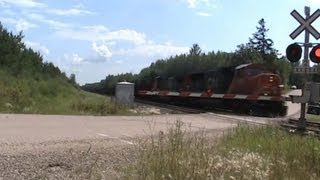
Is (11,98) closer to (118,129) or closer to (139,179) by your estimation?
(118,129)

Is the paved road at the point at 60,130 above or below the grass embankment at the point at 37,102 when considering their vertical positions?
below

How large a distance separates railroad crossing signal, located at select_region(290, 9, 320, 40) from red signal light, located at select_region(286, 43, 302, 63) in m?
0.52

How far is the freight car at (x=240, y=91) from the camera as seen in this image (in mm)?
34875

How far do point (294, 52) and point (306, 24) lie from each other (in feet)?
2.88

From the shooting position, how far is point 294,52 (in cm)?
1563

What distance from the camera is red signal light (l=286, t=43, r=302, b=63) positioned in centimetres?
1557

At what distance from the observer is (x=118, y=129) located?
18984mm

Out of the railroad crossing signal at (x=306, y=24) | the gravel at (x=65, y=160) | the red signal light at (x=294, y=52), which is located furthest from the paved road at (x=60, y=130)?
the railroad crossing signal at (x=306, y=24)

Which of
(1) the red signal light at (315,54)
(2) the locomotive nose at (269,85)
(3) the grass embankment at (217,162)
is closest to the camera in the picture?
(3) the grass embankment at (217,162)

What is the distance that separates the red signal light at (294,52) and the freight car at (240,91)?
1793 cm

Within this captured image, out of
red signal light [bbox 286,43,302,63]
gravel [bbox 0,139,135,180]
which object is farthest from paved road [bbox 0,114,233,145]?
red signal light [bbox 286,43,302,63]

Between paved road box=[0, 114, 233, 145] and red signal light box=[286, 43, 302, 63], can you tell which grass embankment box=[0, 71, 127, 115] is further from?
red signal light box=[286, 43, 302, 63]

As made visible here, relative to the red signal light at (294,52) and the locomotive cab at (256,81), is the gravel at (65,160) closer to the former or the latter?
the red signal light at (294,52)

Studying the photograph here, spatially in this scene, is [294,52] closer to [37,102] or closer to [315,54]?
[315,54]
